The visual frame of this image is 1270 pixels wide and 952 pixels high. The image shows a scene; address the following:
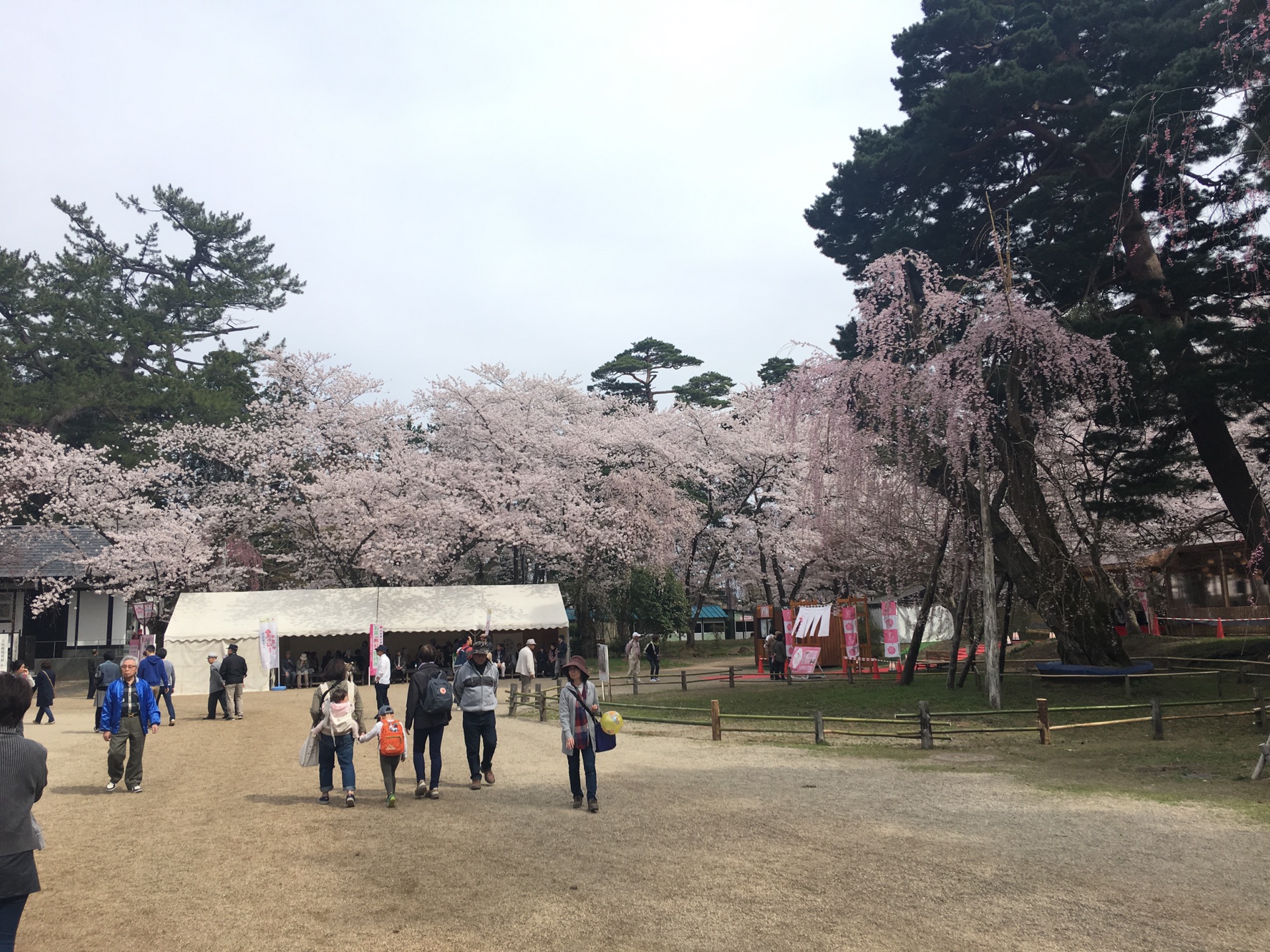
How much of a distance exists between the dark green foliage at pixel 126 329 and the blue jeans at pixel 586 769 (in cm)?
3324

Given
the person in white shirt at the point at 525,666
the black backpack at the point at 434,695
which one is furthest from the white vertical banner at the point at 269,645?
the black backpack at the point at 434,695

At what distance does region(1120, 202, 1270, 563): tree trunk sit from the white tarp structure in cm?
1793

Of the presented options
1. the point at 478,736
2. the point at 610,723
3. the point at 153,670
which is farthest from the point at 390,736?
the point at 153,670

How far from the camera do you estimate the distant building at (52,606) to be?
91.5 feet

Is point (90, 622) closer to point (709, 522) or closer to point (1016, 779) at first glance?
point (709, 522)

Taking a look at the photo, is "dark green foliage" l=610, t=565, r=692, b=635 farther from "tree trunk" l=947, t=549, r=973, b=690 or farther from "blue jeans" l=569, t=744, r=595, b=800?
"blue jeans" l=569, t=744, r=595, b=800

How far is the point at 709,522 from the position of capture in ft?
122

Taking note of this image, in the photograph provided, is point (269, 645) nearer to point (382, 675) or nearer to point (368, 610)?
point (368, 610)

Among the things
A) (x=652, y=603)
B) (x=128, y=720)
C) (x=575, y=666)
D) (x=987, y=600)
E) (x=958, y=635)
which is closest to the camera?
(x=575, y=666)

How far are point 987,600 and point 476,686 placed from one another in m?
10.4

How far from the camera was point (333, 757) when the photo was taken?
8.51 meters

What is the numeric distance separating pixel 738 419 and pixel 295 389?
19.2 meters

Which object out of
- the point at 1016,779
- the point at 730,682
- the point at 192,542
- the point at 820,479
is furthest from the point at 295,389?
the point at 1016,779

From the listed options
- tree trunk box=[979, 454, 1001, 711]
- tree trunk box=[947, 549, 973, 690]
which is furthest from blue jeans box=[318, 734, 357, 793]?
tree trunk box=[947, 549, 973, 690]
